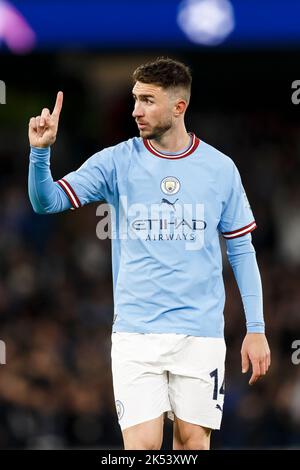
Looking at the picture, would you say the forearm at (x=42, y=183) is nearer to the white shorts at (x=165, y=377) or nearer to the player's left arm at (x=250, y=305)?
the white shorts at (x=165, y=377)

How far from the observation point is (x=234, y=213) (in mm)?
6414

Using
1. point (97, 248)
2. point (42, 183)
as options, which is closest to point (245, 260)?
point (42, 183)

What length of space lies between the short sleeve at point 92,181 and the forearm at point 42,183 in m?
0.11

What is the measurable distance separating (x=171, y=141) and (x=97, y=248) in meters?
8.91

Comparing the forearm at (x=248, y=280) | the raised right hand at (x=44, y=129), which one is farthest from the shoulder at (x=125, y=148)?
the forearm at (x=248, y=280)

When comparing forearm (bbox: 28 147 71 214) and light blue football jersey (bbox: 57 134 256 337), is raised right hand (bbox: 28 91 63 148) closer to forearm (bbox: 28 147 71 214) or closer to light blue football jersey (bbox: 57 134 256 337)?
forearm (bbox: 28 147 71 214)

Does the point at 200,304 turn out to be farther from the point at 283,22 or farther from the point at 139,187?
the point at 283,22

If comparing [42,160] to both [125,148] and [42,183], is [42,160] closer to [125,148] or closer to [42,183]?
[42,183]

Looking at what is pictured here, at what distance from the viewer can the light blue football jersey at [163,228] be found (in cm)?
621

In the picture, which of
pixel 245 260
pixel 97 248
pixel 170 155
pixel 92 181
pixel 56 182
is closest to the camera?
pixel 56 182

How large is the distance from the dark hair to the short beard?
0.20m

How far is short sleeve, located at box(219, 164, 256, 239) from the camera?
6.39 meters

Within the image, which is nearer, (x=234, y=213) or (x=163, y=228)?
(x=163, y=228)

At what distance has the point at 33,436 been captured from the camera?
12.4 m
